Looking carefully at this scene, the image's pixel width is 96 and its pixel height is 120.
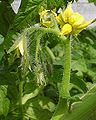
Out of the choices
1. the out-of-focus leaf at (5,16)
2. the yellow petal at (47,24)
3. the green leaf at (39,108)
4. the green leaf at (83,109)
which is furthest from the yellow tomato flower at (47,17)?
the green leaf at (39,108)

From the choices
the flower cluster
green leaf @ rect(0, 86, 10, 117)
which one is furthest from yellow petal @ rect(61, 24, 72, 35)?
green leaf @ rect(0, 86, 10, 117)

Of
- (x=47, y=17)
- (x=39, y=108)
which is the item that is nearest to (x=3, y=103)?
(x=39, y=108)

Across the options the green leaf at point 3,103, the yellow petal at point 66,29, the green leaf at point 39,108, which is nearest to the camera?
the yellow petal at point 66,29

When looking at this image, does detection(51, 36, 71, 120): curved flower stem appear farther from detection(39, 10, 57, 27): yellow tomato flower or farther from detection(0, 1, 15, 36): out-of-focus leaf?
detection(0, 1, 15, 36): out-of-focus leaf

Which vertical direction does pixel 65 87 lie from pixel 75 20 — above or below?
below

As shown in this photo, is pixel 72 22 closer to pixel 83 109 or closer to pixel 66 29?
pixel 66 29

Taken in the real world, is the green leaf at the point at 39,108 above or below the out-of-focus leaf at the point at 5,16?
below

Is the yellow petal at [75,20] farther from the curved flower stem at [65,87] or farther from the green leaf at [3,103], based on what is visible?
the green leaf at [3,103]

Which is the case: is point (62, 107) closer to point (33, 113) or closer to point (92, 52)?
point (33, 113)

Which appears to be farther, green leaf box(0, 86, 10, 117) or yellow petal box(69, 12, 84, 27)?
green leaf box(0, 86, 10, 117)
